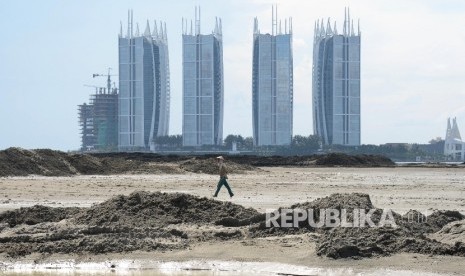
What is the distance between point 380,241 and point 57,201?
42.5ft

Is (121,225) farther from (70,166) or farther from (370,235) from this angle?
(70,166)

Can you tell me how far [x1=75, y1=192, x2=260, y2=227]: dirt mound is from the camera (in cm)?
1741

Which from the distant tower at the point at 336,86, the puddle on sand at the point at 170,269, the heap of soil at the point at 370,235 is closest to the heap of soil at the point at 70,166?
the puddle on sand at the point at 170,269

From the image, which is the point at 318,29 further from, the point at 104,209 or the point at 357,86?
the point at 104,209

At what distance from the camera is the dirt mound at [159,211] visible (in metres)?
17.4

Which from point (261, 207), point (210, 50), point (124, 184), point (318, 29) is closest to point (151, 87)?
point (210, 50)

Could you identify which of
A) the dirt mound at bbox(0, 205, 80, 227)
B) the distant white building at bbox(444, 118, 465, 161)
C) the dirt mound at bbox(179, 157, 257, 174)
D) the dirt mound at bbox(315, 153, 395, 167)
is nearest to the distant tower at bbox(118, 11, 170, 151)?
the distant white building at bbox(444, 118, 465, 161)

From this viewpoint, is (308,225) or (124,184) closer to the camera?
(308,225)

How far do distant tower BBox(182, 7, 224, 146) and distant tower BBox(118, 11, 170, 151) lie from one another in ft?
18.0

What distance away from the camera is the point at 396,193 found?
28469 millimetres

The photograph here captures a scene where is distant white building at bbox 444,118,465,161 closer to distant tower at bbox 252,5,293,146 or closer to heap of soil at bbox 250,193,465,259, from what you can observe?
distant tower at bbox 252,5,293,146

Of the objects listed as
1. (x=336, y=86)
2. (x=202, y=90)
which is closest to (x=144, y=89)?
(x=202, y=90)

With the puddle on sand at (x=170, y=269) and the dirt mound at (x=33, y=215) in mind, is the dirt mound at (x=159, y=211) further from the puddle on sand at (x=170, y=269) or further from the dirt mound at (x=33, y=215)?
the puddle on sand at (x=170, y=269)

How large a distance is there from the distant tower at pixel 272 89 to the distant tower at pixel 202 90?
739 centimetres
